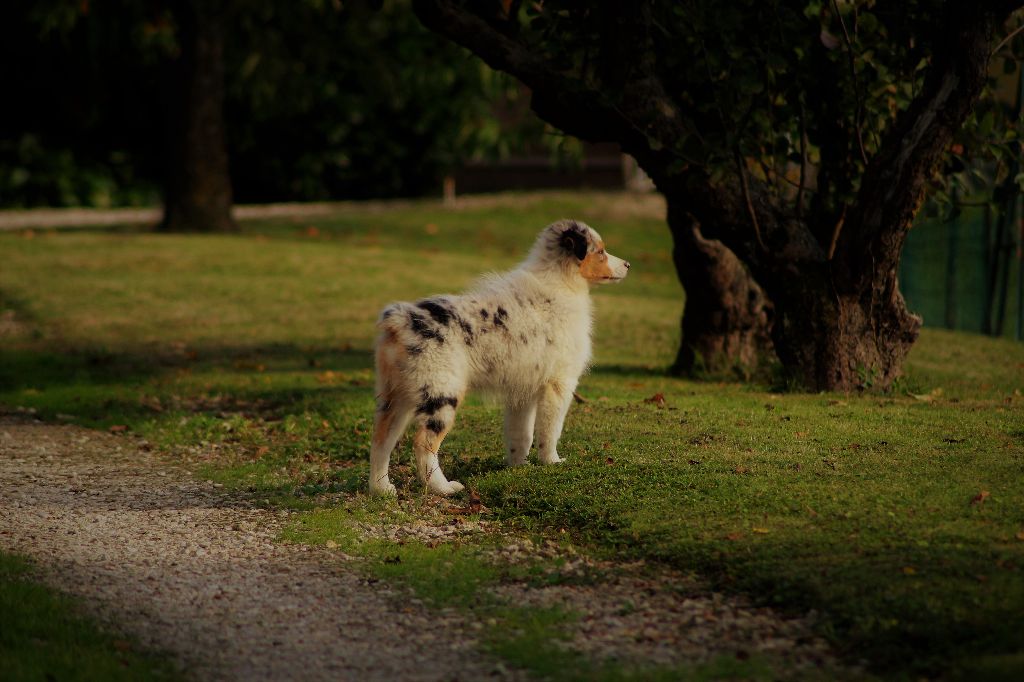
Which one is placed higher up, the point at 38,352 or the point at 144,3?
the point at 144,3

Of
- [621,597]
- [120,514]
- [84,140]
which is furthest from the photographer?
[84,140]

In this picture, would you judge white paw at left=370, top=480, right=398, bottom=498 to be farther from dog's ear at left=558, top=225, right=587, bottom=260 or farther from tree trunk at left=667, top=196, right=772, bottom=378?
tree trunk at left=667, top=196, right=772, bottom=378

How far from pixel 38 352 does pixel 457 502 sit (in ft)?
28.2

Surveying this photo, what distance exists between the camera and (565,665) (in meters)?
5.71

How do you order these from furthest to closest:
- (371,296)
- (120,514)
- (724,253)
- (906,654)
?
(371,296)
(724,253)
(120,514)
(906,654)

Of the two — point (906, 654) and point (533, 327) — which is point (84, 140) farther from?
point (906, 654)

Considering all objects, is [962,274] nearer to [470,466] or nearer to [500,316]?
[470,466]

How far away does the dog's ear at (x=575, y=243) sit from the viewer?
9.15m

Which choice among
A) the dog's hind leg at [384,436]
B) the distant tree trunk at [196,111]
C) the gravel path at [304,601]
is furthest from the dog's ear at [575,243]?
the distant tree trunk at [196,111]

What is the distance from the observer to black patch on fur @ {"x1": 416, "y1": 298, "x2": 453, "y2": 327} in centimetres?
830

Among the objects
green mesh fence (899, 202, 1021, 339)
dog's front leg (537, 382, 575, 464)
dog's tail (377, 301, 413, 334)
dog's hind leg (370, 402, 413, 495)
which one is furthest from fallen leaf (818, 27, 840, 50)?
green mesh fence (899, 202, 1021, 339)

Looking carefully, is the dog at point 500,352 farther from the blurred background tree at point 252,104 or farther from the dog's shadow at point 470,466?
the blurred background tree at point 252,104

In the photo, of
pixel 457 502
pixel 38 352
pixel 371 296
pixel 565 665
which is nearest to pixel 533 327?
pixel 457 502

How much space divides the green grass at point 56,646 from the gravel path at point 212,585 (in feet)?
0.50
